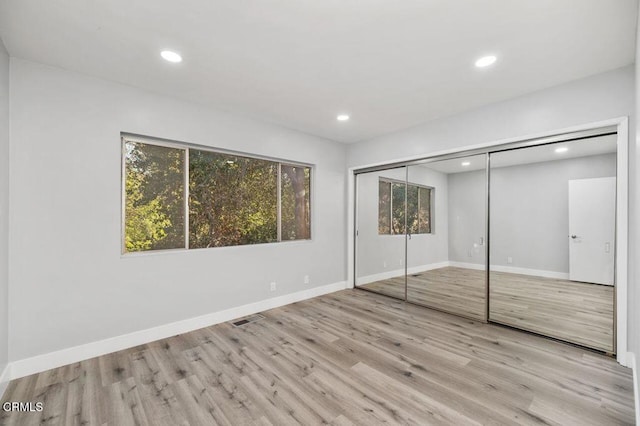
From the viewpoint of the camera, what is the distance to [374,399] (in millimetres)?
2035

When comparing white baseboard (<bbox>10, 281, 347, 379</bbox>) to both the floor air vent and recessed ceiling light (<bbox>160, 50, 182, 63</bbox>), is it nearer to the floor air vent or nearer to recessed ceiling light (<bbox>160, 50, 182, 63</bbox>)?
the floor air vent

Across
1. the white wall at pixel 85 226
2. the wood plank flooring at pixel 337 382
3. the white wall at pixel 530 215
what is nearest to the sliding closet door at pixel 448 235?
the white wall at pixel 530 215

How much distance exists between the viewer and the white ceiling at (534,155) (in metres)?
2.76

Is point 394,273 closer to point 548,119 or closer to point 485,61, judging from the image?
point 548,119

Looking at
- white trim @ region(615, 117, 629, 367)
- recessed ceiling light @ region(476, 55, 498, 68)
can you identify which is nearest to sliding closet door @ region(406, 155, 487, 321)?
white trim @ region(615, 117, 629, 367)

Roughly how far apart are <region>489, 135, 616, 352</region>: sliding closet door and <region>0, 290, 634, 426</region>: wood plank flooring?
0.36 metres

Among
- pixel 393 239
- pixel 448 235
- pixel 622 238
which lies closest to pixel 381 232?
pixel 393 239

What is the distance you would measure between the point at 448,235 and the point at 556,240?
120 centimetres

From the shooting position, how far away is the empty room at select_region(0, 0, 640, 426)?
197cm

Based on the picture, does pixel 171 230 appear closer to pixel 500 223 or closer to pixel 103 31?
pixel 103 31

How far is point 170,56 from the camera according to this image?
2377mm

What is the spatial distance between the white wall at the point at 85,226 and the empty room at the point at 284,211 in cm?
2

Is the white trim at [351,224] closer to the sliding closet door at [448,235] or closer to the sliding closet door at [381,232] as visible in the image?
the sliding closet door at [381,232]

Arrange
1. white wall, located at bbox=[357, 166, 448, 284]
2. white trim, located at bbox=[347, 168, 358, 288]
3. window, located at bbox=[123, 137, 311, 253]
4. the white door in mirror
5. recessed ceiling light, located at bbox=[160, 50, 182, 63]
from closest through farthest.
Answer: recessed ceiling light, located at bbox=[160, 50, 182, 63] < the white door in mirror < window, located at bbox=[123, 137, 311, 253] < white wall, located at bbox=[357, 166, 448, 284] < white trim, located at bbox=[347, 168, 358, 288]
